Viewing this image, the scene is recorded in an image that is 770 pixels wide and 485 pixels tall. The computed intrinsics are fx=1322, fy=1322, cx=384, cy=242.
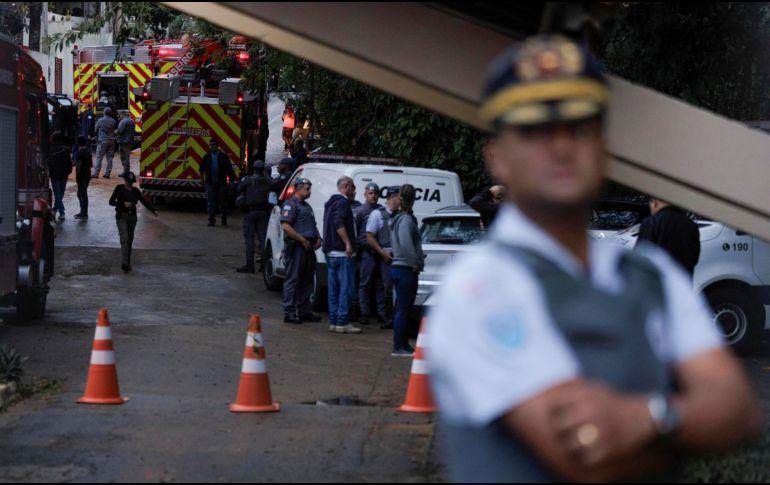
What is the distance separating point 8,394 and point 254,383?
75.9 inches

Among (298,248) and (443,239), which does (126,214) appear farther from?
(443,239)

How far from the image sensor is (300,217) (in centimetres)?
1634

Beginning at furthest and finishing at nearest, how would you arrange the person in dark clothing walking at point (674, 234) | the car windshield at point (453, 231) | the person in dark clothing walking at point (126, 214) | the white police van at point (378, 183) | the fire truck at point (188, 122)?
the fire truck at point (188, 122) < the person in dark clothing walking at point (126, 214) < the white police van at point (378, 183) < the car windshield at point (453, 231) < the person in dark clothing walking at point (674, 234)

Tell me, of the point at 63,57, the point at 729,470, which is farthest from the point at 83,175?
the point at 63,57

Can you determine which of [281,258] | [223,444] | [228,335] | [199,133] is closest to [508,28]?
[223,444]

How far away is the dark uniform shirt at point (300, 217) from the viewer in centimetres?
1625

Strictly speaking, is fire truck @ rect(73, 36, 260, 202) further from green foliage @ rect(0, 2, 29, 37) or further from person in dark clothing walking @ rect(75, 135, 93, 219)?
green foliage @ rect(0, 2, 29, 37)

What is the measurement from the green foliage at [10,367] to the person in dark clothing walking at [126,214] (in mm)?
9427

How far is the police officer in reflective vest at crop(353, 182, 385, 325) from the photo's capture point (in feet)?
54.7

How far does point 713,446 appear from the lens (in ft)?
7.10

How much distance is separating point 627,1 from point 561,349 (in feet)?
17.9

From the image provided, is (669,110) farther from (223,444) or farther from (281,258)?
(281,258)

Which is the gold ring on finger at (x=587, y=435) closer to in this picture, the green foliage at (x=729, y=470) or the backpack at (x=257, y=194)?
the green foliage at (x=729, y=470)

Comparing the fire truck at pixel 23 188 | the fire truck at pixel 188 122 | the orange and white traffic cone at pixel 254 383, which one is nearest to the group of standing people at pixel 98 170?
the fire truck at pixel 188 122
